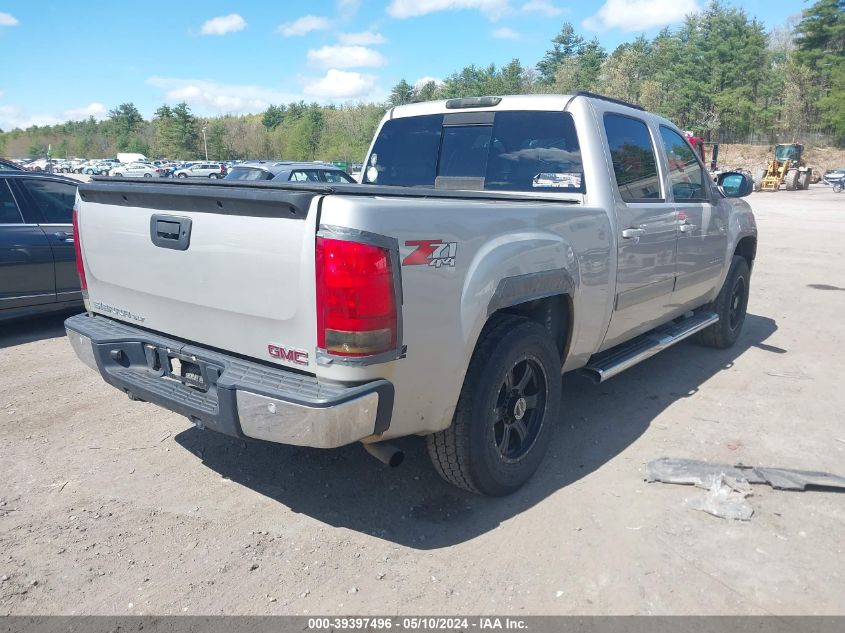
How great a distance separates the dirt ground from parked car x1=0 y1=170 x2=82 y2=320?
1.54m

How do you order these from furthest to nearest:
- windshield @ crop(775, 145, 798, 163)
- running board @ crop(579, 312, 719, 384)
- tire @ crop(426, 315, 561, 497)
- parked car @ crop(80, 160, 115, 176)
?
1. parked car @ crop(80, 160, 115, 176)
2. windshield @ crop(775, 145, 798, 163)
3. running board @ crop(579, 312, 719, 384)
4. tire @ crop(426, 315, 561, 497)

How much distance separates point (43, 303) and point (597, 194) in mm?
5454

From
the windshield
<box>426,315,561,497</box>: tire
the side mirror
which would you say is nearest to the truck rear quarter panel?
<box>426,315,561,497</box>: tire

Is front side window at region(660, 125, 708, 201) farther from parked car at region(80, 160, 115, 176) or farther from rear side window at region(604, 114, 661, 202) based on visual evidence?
parked car at region(80, 160, 115, 176)

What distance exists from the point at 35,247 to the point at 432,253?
526cm

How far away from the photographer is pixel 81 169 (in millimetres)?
73062

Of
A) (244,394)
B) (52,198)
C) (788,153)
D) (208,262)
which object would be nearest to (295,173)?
(52,198)

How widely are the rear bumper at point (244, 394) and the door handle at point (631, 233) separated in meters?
2.08

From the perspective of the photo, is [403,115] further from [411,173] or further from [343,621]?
[343,621]

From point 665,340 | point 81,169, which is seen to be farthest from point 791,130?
point 81,169

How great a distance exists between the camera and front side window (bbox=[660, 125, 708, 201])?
15.4 ft

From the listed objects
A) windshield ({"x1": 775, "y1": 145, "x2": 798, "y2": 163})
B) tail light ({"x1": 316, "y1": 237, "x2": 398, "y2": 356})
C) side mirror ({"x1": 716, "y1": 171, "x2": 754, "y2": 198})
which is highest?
windshield ({"x1": 775, "y1": 145, "x2": 798, "y2": 163})

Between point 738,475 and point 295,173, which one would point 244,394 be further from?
point 295,173

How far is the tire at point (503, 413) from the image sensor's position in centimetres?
293
